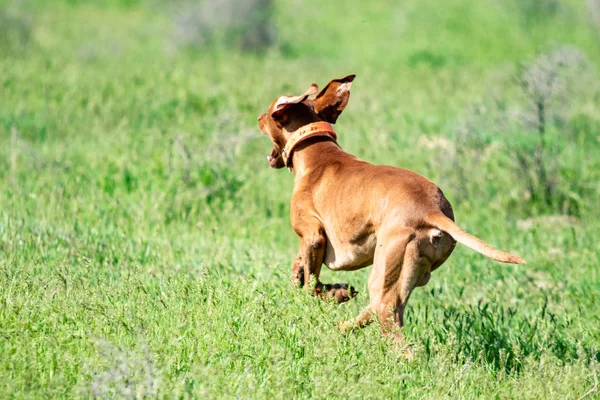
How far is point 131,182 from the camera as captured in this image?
9188 millimetres

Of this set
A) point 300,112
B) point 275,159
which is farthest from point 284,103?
point 275,159

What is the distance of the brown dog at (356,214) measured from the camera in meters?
4.84

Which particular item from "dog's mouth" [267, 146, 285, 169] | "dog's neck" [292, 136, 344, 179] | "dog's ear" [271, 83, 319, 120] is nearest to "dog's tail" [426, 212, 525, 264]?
"dog's neck" [292, 136, 344, 179]

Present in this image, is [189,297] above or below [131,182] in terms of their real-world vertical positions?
above

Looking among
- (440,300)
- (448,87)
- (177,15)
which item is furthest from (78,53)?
(440,300)

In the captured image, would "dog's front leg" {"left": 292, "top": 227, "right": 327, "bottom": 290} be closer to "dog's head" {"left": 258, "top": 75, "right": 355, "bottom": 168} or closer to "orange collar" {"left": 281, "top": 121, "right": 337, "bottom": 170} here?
"orange collar" {"left": 281, "top": 121, "right": 337, "bottom": 170}

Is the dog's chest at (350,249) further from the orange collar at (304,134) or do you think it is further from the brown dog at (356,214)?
the orange collar at (304,134)

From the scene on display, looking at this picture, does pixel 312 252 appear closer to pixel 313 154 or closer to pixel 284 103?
pixel 313 154

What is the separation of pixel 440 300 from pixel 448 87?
28.7 ft

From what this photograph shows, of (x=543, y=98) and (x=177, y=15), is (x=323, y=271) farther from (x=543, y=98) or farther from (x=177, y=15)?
(x=177, y=15)

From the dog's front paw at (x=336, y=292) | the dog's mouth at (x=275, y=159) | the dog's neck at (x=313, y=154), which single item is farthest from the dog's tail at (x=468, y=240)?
the dog's mouth at (x=275, y=159)

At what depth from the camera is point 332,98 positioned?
6223mm

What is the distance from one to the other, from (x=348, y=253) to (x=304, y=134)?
1.04m

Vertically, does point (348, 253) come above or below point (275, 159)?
below
